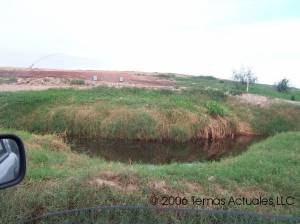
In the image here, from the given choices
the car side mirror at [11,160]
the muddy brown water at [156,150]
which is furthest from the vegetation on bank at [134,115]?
the car side mirror at [11,160]

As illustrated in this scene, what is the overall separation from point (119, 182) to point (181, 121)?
8.09 m

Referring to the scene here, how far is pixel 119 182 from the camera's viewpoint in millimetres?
5738

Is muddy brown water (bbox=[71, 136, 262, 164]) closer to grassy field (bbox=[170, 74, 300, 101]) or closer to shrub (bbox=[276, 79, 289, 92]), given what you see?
grassy field (bbox=[170, 74, 300, 101])

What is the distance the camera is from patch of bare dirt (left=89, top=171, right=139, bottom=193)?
5.50 metres

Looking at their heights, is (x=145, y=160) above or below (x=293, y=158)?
below

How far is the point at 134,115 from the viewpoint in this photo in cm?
1342

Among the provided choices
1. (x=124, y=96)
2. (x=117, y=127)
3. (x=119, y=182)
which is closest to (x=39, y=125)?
(x=117, y=127)

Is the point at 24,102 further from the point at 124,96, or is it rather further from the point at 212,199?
the point at 212,199

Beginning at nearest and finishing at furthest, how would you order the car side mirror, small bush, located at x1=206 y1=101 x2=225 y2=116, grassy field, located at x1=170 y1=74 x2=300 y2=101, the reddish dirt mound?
the car side mirror < small bush, located at x1=206 y1=101 x2=225 y2=116 < the reddish dirt mound < grassy field, located at x1=170 y1=74 x2=300 y2=101

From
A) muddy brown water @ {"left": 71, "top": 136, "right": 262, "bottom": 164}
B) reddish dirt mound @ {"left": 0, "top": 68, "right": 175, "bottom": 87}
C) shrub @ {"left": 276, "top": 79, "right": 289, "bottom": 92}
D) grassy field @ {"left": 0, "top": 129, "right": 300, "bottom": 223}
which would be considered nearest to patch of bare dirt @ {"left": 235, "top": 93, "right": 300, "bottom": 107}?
reddish dirt mound @ {"left": 0, "top": 68, "right": 175, "bottom": 87}

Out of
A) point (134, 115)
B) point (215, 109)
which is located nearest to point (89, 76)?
A: point (215, 109)

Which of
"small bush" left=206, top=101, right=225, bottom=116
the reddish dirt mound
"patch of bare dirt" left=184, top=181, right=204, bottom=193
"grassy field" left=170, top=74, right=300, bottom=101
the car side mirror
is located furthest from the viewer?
"grassy field" left=170, top=74, right=300, bottom=101

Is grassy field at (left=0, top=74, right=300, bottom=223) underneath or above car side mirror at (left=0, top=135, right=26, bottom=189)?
underneath

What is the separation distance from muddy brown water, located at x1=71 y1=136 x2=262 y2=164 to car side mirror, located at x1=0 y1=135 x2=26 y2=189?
7.26 meters
